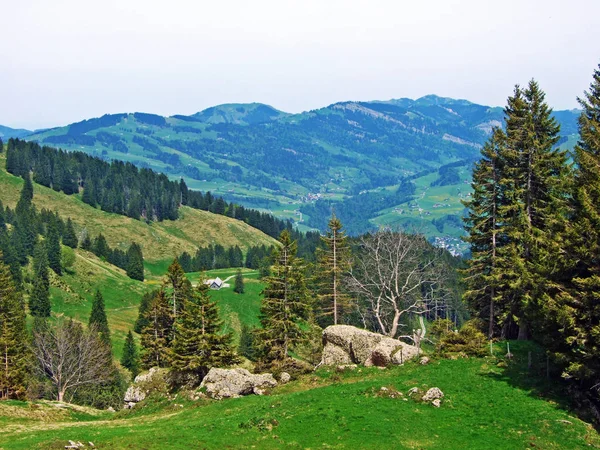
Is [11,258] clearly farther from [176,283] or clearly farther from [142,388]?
[142,388]

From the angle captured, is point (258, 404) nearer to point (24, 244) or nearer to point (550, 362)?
point (550, 362)

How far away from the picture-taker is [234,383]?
1789 inches

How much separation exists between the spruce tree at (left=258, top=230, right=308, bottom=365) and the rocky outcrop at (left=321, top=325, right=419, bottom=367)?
4.81m

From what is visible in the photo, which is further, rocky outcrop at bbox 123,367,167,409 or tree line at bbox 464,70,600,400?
rocky outcrop at bbox 123,367,167,409

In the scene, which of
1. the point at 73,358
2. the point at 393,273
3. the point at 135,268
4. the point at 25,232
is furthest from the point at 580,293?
the point at 135,268

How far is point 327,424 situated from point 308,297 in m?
24.6

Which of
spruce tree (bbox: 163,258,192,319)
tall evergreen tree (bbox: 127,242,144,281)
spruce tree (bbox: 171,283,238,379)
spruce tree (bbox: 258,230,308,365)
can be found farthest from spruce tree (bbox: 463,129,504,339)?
tall evergreen tree (bbox: 127,242,144,281)

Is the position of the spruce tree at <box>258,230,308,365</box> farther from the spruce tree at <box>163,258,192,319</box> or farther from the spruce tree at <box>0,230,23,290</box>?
the spruce tree at <box>0,230,23,290</box>

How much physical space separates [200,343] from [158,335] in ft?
62.8

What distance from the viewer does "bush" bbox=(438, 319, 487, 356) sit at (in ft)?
147

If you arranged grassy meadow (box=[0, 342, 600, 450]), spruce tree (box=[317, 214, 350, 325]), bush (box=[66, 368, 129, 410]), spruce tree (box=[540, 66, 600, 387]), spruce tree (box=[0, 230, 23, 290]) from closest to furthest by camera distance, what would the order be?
grassy meadow (box=[0, 342, 600, 450]) → spruce tree (box=[540, 66, 600, 387]) → spruce tree (box=[317, 214, 350, 325]) → bush (box=[66, 368, 129, 410]) → spruce tree (box=[0, 230, 23, 290])

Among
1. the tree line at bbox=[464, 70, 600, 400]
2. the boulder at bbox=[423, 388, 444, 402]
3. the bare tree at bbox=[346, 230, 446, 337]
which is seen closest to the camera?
the tree line at bbox=[464, 70, 600, 400]

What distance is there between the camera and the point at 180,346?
52.3m

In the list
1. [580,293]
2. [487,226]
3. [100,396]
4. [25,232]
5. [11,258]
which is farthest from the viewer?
[25,232]
